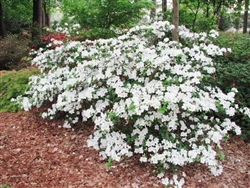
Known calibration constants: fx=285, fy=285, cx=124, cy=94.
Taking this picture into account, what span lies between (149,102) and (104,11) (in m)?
4.53

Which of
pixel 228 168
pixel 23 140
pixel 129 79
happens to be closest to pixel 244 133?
pixel 228 168

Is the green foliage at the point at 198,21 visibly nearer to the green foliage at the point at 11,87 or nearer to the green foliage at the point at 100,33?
the green foliage at the point at 100,33

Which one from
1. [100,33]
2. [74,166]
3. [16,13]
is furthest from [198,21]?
[16,13]

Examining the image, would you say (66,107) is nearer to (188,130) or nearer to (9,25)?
(188,130)

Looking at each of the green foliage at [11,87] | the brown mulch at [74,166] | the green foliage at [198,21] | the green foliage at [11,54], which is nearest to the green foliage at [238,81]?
the brown mulch at [74,166]

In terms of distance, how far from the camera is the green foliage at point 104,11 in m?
7.04

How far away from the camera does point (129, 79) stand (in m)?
3.96

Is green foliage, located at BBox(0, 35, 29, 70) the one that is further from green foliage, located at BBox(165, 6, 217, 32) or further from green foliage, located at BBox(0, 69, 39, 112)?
green foliage, located at BBox(165, 6, 217, 32)

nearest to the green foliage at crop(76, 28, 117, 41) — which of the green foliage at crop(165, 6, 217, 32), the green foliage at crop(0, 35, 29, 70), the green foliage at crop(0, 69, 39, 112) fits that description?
the green foliage at crop(0, 69, 39, 112)

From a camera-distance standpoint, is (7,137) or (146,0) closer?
(7,137)

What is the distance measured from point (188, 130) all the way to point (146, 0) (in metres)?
4.58

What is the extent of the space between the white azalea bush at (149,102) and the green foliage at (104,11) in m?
2.79

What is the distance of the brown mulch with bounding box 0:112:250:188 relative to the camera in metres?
3.48

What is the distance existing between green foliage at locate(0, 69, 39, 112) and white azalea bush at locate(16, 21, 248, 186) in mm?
1185
